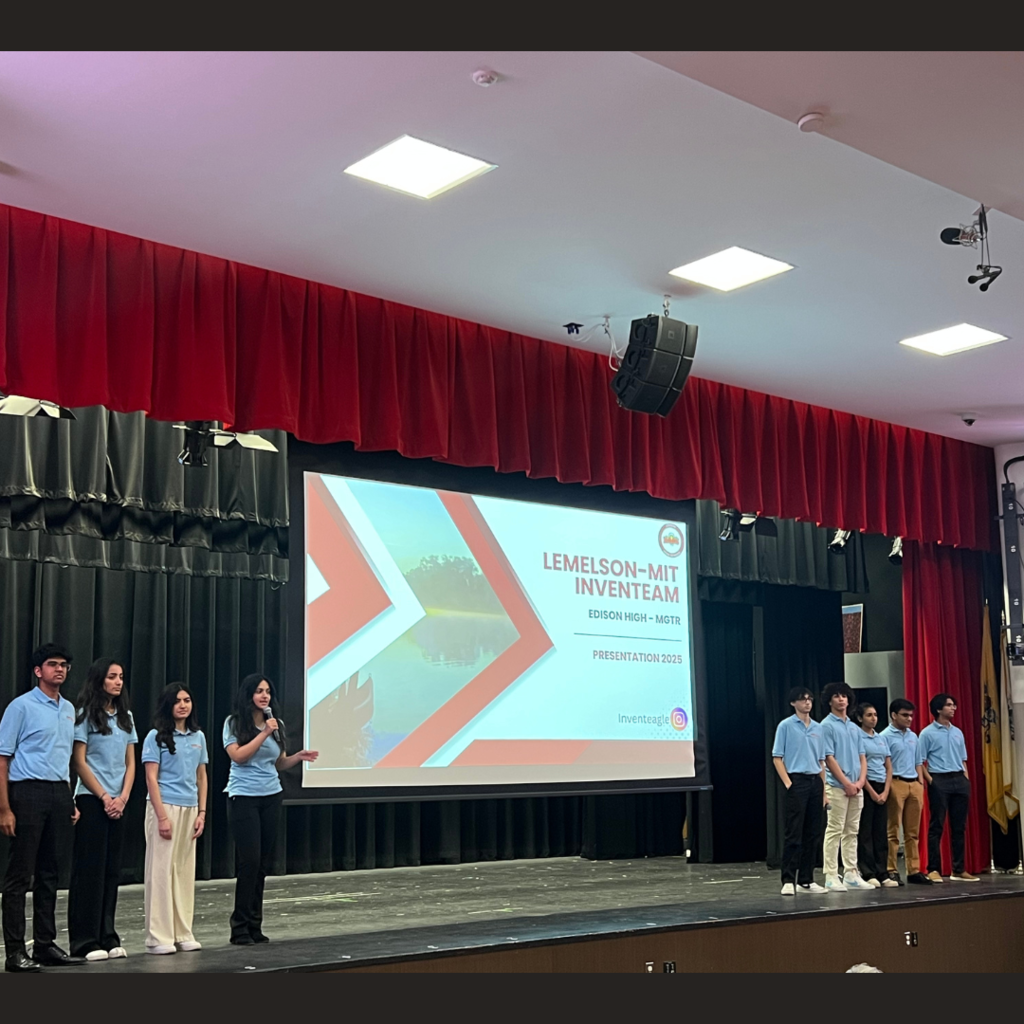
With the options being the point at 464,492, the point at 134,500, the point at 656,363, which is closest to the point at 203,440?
the point at 134,500

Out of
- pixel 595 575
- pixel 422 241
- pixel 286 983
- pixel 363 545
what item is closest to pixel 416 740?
pixel 363 545

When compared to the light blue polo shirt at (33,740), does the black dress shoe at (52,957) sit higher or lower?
lower

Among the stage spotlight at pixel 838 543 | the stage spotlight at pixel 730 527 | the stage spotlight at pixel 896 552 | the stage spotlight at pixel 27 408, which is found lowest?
the stage spotlight at pixel 896 552

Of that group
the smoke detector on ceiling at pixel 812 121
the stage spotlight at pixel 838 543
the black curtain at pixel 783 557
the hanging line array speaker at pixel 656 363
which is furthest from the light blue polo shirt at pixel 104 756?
the stage spotlight at pixel 838 543

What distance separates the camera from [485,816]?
1034 cm

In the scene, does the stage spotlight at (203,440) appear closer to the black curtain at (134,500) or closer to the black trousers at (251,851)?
the black curtain at (134,500)

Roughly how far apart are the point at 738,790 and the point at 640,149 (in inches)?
270

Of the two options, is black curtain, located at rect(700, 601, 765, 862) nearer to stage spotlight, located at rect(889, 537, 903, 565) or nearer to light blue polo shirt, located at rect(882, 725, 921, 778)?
stage spotlight, located at rect(889, 537, 903, 565)

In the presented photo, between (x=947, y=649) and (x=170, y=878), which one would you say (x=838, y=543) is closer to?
(x=947, y=649)

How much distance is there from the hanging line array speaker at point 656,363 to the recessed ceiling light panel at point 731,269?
0.24 meters

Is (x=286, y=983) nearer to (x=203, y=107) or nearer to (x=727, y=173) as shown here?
(x=203, y=107)

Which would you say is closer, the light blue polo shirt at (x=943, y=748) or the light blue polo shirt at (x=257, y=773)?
the light blue polo shirt at (x=257, y=773)

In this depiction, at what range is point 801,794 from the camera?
7.13 m

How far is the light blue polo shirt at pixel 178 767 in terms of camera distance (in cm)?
509
